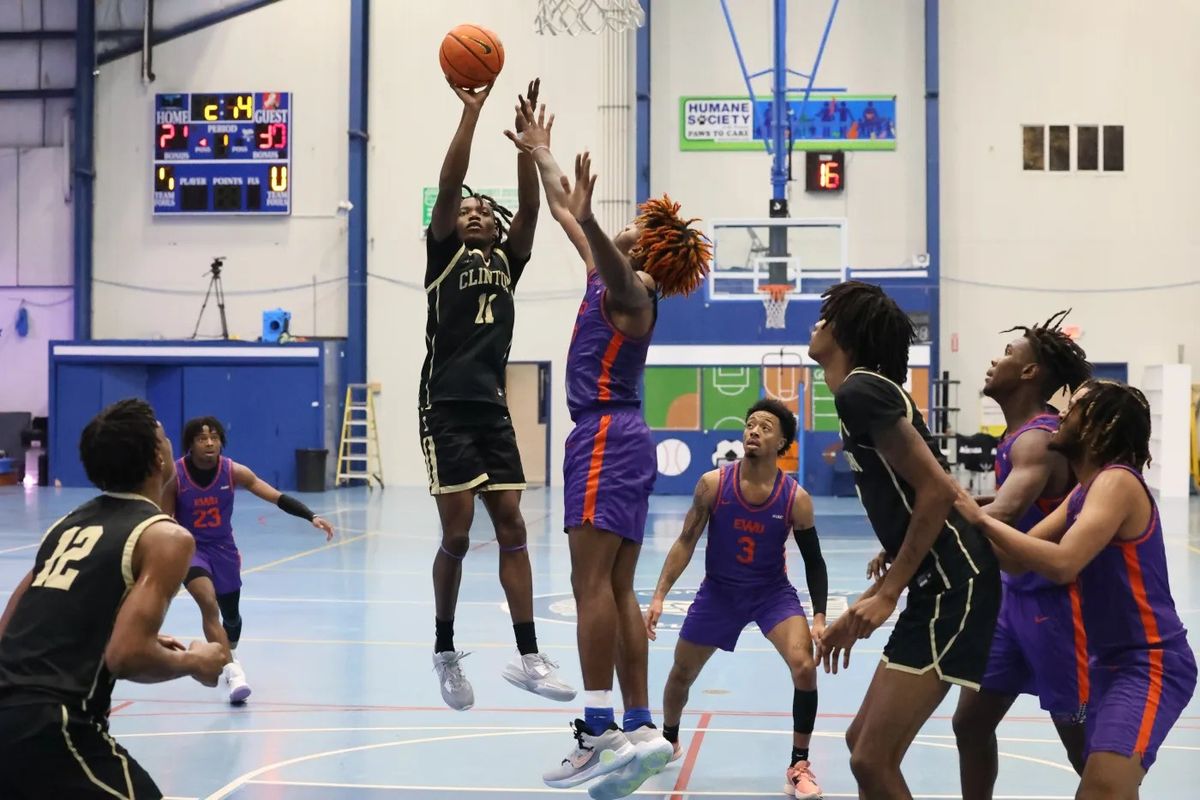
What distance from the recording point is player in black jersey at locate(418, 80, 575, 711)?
19.0ft

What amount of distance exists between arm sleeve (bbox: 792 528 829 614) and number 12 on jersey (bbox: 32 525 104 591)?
3803 millimetres

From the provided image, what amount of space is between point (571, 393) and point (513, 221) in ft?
3.07

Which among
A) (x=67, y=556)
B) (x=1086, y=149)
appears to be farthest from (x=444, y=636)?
(x=1086, y=149)

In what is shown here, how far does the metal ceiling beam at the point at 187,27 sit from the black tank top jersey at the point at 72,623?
2278cm

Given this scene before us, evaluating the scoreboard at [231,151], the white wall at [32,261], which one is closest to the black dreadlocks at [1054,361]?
the scoreboard at [231,151]

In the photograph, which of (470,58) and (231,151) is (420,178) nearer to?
(231,151)

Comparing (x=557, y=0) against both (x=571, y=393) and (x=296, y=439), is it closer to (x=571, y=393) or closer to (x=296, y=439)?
(x=296, y=439)

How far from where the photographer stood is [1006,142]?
2345 centimetres

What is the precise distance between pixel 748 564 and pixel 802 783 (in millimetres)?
1114

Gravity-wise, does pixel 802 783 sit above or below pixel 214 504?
below

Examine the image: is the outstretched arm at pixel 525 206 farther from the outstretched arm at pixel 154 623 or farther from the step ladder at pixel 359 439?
the step ladder at pixel 359 439

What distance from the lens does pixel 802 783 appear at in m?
6.00

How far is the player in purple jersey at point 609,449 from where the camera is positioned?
5.18m

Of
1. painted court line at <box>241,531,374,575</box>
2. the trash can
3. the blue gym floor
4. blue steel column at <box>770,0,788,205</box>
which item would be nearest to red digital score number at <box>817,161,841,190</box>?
blue steel column at <box>770,0,788,205</box>
